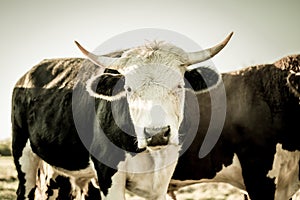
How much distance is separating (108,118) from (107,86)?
1.24 feet

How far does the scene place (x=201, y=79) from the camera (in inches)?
231

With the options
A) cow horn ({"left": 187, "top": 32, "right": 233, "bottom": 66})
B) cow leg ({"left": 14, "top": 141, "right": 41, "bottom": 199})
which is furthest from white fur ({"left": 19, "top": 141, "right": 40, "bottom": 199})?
cow horn ({"left": 187, "top": 32, "right": 233, "bottom": 66})

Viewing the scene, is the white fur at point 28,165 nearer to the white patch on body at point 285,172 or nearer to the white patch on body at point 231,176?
the white patch on body at point 231,176

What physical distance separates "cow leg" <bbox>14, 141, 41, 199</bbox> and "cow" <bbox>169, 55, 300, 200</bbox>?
2.13 metres

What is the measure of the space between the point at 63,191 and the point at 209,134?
2.67m

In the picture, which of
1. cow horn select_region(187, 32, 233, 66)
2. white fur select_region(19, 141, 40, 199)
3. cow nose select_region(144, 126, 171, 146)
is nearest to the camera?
cow nose select_region(144, 126, 171, 146)

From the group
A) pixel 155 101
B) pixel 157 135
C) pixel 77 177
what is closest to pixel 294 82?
pixel 155 101

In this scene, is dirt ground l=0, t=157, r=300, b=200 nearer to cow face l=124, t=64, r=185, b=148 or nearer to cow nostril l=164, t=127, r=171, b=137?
cow face l=124, t=64, r=185, b=148

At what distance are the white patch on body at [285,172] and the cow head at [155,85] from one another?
185cm

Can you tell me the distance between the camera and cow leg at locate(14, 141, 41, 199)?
7457 millimetres

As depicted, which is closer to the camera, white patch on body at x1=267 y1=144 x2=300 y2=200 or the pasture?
white patch on body at x1=267 y1=144 x2=300 y2=200

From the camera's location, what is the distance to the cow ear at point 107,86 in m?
5.70

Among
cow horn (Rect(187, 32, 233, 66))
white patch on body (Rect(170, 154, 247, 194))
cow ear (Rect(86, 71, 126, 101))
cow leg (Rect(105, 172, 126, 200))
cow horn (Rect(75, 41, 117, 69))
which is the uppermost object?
cow horn (Rect(187, 32, 233, 66))

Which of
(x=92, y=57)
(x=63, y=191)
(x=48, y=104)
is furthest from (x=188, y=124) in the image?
(x=63, y=191)
